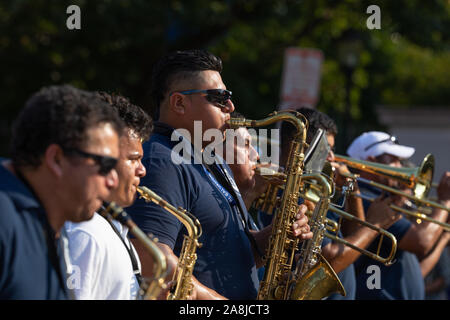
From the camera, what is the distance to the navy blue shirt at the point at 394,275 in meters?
5.09

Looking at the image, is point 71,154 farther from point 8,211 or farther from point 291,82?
point 291,82

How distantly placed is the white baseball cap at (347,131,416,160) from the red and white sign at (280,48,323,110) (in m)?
3.29

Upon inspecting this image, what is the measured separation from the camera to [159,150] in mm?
3344

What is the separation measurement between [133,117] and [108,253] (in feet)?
2.61

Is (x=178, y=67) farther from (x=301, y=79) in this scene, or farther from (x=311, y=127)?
(x=301, y=79)

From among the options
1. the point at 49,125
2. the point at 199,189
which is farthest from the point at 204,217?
the point at 49,125

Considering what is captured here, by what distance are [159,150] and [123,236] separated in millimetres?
696

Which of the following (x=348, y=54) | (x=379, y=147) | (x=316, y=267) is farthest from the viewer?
(x=348, y=54)

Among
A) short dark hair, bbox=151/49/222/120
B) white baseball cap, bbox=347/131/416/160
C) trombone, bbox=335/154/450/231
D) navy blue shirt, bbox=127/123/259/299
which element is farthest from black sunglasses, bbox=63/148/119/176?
white baseball cap, bbox=347/131/416/160

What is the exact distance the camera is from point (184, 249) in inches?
121

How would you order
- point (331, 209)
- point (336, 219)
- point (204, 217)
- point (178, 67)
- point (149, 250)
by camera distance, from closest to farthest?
1. point (149, 250)
2. point (204, 217)
3. point (178, 67)
4. point (331, 209)
5. point (336, 219)

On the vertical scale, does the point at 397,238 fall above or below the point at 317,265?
below

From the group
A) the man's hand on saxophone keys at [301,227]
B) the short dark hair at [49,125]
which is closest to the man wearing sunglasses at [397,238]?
the man's hand on saxophone keys at [301,227]

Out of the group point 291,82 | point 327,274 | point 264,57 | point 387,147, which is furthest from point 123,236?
point 264,57
